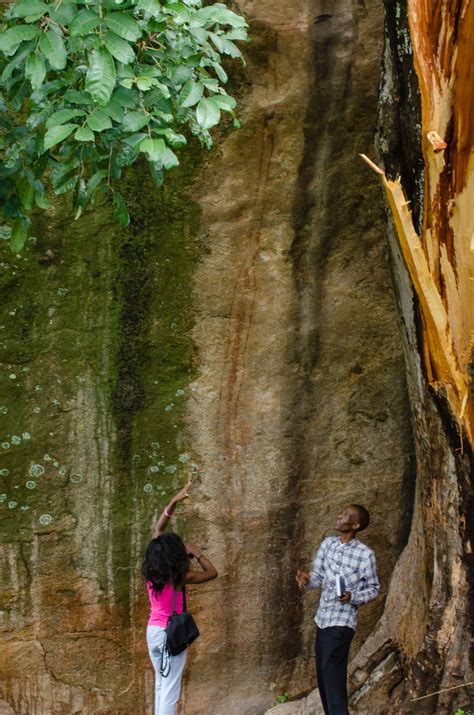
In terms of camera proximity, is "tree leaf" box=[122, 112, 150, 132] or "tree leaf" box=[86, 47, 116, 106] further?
"tree leaf" box=[122, 112, 150, 132]

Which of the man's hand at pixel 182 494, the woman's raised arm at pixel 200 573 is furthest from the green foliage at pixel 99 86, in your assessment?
the woman's raised arm at pixel 200 573

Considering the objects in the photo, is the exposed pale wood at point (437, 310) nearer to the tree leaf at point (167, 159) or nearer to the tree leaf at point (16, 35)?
the tree leaf at point (167, 159)

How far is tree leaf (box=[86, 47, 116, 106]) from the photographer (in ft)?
13.3

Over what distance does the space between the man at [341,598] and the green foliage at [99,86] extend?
2.12 meters

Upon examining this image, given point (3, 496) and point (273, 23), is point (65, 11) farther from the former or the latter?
point (3, 496)

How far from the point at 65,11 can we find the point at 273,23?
6.65 ft

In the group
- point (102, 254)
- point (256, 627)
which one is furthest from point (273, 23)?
point (256, 627)

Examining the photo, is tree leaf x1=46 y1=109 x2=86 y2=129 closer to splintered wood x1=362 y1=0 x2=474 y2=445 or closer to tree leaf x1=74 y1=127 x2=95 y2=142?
tree leaf x1=74 y1=127 x2=95 y2=142

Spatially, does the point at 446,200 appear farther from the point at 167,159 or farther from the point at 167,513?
the point at 167,513

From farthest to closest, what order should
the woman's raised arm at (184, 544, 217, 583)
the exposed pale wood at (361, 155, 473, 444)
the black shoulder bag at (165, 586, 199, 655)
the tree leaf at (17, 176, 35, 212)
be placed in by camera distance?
the woman's raised arm at (184, 544, 217, 583), the black shoulder bag at (165, 586, 199, 655), the exposed pale wood at (361, 155, 473, 444), the tree leaf at (17, 176, 35, 212)

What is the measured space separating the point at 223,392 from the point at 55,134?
2.47 metres

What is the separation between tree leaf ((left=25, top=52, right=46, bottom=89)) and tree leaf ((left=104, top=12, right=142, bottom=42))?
0.30 meters

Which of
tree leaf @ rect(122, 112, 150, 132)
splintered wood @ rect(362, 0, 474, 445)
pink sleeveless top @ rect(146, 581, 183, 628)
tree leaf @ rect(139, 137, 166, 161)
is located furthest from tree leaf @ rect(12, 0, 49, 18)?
pink sleeveless top @ rect(146, 581, 183, 628)

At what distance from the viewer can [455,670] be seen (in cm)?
548
